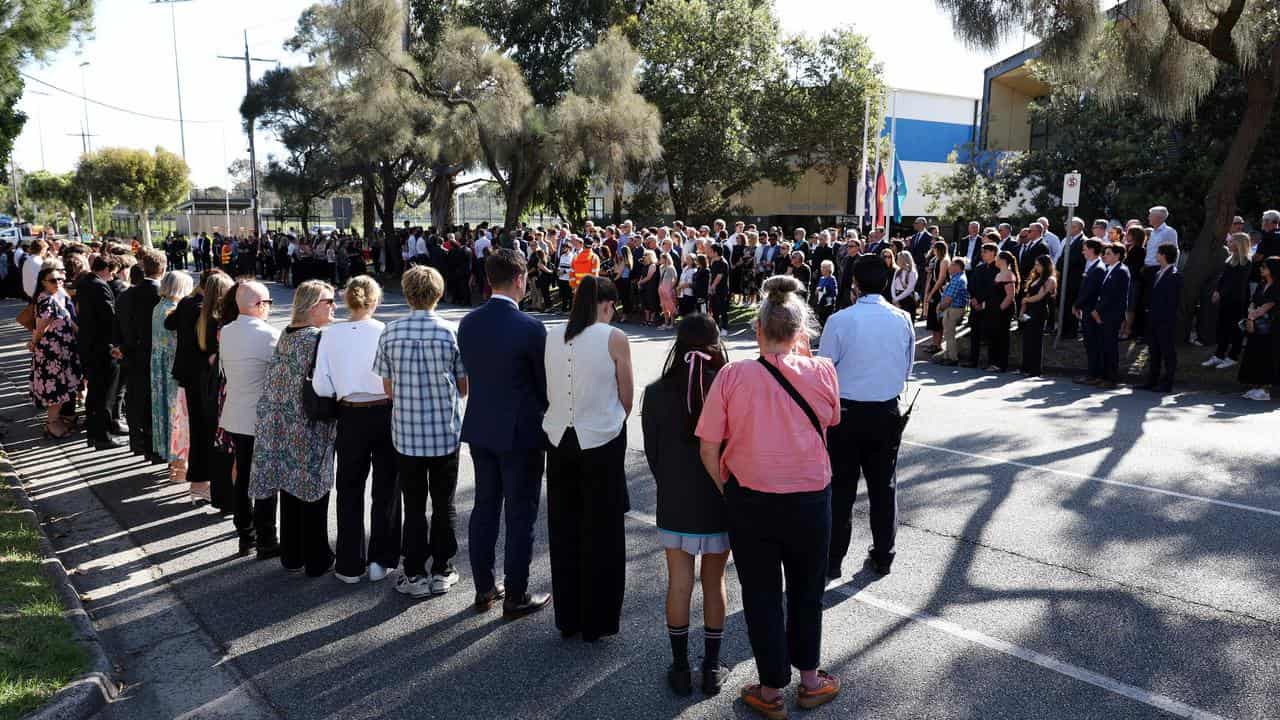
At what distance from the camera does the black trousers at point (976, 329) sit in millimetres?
13328

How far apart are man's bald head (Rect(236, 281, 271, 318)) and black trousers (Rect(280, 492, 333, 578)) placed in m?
1.19

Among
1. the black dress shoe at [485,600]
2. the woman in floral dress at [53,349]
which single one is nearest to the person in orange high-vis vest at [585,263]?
the woman in floral dress at [53,349]

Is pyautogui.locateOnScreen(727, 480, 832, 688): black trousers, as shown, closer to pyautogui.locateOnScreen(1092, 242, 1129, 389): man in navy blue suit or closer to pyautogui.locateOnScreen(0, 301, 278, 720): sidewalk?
pyautogui.locateOnScreen(0, 301, 278, 720): sidewalk

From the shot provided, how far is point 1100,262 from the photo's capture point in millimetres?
11977

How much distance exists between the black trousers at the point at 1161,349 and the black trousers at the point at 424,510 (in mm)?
10063

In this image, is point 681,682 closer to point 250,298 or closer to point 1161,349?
point 250,298

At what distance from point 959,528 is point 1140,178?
2003cm

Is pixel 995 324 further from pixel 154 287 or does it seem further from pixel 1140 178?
pixel 1140 178

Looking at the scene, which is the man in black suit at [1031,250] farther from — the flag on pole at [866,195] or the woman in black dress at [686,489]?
the woman in black dress at [686,489]

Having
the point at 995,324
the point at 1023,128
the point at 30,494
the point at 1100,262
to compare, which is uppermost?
the point at 1023,128

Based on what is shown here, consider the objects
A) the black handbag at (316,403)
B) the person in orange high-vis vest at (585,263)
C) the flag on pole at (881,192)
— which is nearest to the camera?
the black handbag at (316,403)

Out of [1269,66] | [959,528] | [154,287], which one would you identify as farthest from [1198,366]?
[154,287]

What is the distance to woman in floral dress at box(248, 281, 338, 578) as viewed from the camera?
17.0ft

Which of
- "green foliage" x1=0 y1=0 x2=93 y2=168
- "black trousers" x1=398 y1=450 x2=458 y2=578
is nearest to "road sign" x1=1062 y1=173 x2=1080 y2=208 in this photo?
"black trousers" x1=398 y1=450 x2=458 y2=578
